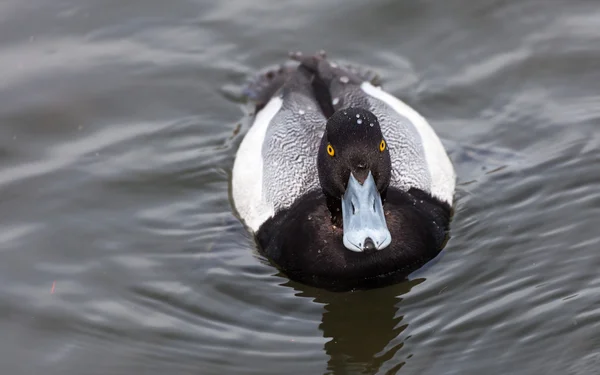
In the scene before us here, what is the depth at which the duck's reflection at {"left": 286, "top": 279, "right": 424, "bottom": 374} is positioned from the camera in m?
6.57

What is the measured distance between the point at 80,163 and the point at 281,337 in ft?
10.6

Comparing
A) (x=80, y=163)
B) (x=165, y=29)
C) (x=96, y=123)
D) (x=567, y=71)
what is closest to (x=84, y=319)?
(x=80, y=163)

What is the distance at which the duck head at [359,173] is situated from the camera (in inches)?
263

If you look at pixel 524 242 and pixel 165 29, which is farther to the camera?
pixel 165 29

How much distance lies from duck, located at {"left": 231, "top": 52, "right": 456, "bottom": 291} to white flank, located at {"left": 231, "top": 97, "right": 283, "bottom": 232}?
0.01m

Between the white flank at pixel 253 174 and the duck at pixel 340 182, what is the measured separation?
0.01 m

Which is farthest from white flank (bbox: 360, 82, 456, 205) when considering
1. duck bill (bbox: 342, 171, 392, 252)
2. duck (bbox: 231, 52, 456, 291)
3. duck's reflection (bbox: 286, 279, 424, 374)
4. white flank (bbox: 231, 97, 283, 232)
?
duck bill (bbox: 342, 171, 392, 252)

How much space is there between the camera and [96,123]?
965cm

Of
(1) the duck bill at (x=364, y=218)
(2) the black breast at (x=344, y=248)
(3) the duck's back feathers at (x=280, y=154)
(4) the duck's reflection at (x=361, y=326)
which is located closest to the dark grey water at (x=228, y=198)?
(4) the duck's reflection at (x=361, y=326)

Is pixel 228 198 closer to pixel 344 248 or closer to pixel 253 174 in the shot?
pixel 253 174

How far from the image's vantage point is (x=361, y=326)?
6.98 meters

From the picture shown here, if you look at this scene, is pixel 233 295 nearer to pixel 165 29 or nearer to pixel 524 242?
pixel 524 242

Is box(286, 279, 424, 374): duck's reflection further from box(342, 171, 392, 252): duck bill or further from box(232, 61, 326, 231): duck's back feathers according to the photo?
box(232, 61, 326, 231): duck's back feathers

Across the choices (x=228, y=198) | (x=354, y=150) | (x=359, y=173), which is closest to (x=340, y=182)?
(x=359, y=173)
